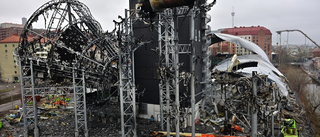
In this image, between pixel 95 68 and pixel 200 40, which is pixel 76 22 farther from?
pixel 200 40

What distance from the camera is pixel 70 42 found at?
18.4 m

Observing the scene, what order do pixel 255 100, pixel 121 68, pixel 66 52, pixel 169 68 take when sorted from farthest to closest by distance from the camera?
pixel 66 52 → pixel 121 68 → pixel 169 68 → pixel 255 100

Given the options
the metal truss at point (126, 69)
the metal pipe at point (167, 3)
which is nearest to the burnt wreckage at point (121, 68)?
the metal truss at point (126, 69)

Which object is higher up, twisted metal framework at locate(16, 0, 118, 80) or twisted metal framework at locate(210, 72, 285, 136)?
twisted metal framework at locate(16, 0, 118, 80)

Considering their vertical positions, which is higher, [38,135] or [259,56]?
[259,56]

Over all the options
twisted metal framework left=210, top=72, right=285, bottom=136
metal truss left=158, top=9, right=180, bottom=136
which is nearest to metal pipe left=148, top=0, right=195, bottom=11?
metal truss left=158, top=9, right=180, bottom=136

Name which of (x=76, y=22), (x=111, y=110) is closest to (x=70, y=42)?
(x=76, y=22)

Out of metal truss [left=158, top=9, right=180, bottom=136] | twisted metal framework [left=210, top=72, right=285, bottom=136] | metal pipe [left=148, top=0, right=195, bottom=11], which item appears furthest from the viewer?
metal truss [left=158, top=9, right=180, bottom=136]

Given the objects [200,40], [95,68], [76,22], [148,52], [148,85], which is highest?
[76,22]

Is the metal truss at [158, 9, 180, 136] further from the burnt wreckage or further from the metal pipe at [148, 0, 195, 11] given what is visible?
the metal pipe at [148, 0, 195, 11]

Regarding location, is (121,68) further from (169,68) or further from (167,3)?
(167,3)

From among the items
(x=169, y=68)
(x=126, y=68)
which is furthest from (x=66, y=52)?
(x=169, y=68)

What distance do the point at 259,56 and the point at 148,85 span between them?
2643 centimetres

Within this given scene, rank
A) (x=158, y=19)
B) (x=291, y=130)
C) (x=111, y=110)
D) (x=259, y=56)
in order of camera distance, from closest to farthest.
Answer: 1. (x=291, y=130)
2. (x=158, y=19)
3. (x=111, y=110)
4. (x=259, y=56)
